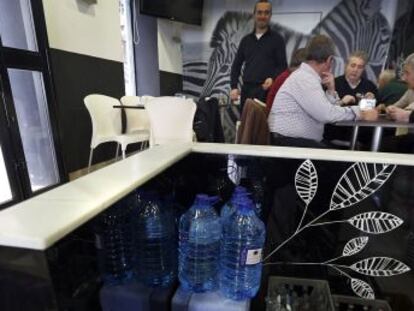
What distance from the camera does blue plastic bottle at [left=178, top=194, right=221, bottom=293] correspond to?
91 cm

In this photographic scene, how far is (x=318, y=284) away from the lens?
1190 mm

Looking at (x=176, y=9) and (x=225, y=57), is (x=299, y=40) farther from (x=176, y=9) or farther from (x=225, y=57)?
(x=176, y=9)

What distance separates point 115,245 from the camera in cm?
82

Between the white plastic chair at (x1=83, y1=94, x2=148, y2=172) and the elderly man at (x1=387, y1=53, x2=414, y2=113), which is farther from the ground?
the elderly man at (x1=387, y1=53, x2=414, y2=113)

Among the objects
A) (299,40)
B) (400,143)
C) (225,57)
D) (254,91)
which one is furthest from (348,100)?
(225,57)

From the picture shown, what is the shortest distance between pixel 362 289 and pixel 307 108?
0.93 m

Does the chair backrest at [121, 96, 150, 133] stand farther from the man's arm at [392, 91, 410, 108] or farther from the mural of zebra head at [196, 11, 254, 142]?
the man's arm at [392, 91, 410, 108]

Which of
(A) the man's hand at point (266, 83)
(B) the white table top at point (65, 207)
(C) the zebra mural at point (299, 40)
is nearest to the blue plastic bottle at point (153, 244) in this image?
(B) the white table top at point (65, 207)

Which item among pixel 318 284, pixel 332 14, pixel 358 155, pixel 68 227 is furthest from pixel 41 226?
pixel 332 14

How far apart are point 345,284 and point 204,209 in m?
0.76

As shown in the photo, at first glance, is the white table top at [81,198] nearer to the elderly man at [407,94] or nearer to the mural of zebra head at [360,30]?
the elderly man at [407,94]

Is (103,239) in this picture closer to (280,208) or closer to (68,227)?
(68,227)

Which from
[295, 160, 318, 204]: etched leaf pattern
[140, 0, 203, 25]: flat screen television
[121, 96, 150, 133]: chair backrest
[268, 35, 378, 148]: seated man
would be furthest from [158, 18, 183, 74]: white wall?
[295, 160, 318, 204]: etched leaf pattern

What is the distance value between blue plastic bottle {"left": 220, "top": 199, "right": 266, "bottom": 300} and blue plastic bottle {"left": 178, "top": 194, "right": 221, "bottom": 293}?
26 mm
